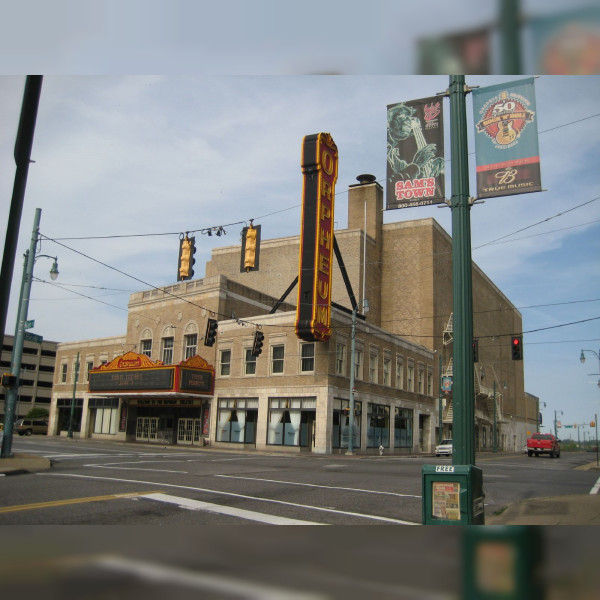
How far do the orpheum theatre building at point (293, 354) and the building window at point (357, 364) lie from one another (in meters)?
0.13

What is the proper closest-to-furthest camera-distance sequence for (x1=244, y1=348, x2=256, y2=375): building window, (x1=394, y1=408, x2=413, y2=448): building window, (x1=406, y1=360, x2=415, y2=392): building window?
(x1=244, y1=348, x2=256, y2=375): building window, (x1=394, y1=408, x2=413, y2=448): building window, (x1=406, y1=360, x2=415, y2=392): building window

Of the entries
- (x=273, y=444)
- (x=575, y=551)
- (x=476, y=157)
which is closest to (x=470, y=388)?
(x=575, y=551)

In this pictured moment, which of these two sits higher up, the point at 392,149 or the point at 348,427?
the point at 392,149

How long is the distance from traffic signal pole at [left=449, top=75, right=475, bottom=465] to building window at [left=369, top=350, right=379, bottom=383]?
1280 inches

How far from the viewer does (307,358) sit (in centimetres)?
3597

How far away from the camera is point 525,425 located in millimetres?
82562

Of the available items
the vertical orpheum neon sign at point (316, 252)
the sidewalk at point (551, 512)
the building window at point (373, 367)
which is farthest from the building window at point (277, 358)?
the sidewalk at point (551, 512)

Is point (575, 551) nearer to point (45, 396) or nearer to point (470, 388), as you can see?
point (470, 388)

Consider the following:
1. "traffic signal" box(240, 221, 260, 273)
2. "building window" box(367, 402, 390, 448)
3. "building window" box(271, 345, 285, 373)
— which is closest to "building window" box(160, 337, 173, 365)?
"building window" box(271, 345, 285, 373)

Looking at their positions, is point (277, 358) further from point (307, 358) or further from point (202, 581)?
point (202, 581)

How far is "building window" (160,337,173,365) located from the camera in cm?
4406

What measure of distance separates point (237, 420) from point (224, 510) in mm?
29930

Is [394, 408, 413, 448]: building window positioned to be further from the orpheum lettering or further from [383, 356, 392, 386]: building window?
the orpheum lettering

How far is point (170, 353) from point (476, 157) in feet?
126
